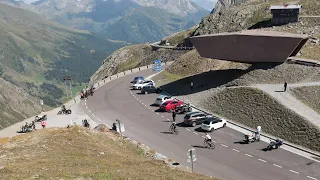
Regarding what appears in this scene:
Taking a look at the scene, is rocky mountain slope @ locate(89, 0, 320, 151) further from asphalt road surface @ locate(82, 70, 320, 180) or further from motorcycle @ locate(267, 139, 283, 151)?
asphalt road surface @ locate(82, 70, 320, 180)

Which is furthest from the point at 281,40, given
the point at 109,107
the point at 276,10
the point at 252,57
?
the point at 276,10

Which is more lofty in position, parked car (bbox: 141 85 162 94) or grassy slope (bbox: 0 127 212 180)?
parked car (bbox: 141 85 162 94)

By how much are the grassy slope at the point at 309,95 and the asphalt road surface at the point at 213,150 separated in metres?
10.8

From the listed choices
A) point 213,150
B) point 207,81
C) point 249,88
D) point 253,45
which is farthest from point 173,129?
point 207,81

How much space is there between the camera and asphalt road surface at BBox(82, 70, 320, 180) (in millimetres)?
33594

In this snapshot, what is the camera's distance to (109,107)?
63344 millimetres

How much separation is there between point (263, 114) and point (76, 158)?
26.5m

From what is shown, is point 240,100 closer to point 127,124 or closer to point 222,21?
point 127,124

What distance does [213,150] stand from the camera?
39.6 meters

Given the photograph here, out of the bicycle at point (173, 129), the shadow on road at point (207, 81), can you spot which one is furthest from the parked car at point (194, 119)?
the shadow on road at point (207, 81)

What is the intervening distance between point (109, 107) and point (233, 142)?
2786 centimetres

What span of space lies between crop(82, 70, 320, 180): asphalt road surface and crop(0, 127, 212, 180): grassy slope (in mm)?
4880

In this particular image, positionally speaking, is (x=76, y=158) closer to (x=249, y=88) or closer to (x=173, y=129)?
(x=173, y=129)

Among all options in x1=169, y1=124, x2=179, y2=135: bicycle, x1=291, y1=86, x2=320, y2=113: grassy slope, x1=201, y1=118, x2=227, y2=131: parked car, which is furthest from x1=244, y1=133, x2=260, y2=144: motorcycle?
x1=291, y1=86, x2=320, y2=113: grassy slope
